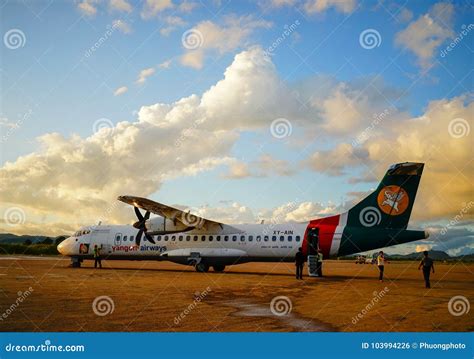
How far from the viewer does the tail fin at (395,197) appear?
20.6m

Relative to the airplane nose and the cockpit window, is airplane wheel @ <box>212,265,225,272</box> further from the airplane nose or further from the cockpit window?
the airplane nose

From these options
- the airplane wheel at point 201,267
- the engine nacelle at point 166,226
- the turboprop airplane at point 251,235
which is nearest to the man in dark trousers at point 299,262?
the turboprop airplane at point 251,235

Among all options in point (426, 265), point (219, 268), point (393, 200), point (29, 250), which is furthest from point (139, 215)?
→ point (29, 250)

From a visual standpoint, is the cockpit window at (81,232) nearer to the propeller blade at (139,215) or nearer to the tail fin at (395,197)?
the propeller blade at (139,215)

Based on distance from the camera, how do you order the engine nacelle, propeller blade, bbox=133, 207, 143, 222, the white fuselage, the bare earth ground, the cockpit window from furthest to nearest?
the cockpit window < propeller blade, bbox=133, 207, 143, 222 < the engine nacelle < the white fuselage < the bare earth ground

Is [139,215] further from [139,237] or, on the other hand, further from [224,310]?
[224,310]

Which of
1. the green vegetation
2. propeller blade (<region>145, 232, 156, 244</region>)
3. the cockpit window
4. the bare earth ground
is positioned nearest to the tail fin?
the bare earth ground

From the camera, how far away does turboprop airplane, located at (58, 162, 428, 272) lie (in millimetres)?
20750

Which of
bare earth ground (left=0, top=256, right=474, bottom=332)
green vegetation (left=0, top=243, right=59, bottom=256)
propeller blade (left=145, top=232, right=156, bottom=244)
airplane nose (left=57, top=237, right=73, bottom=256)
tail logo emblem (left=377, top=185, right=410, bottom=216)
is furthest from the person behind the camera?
green vegetation (left=0, top=243, right=59, bottom=256)

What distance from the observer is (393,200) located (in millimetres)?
20875

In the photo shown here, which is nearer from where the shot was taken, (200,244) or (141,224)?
(200,244)

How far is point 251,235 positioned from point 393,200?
7.84 metres

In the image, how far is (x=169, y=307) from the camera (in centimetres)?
1123

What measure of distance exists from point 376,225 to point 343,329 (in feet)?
43.6
